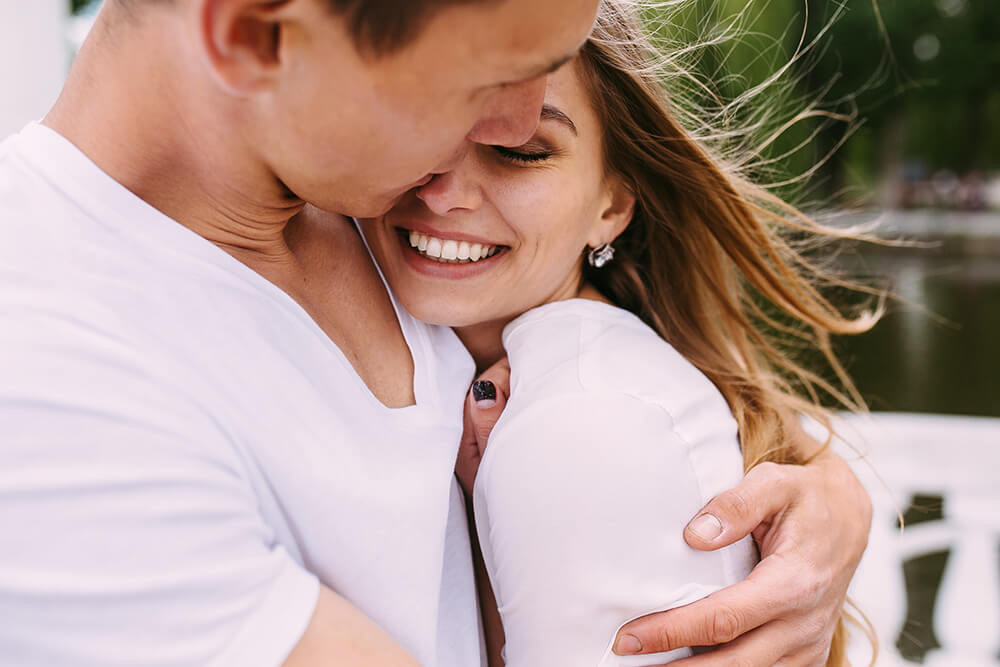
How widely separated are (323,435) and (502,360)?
539 millimetres

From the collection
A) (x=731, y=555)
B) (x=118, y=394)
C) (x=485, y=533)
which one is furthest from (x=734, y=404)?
(x=118, y=394)

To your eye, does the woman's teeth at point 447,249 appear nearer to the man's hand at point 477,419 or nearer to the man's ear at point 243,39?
the man's hand at point 477,419

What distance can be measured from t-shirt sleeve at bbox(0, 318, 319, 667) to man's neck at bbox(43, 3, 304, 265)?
245 millimetres

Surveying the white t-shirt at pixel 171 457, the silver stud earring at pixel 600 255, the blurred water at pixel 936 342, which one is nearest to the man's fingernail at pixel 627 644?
the white t-shirt at pixel 171 457

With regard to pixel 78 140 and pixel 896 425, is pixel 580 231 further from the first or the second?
pixel 896 425

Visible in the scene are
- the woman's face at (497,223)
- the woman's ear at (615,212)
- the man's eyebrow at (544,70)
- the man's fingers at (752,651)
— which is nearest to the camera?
the man's eyebrow at (544,70)

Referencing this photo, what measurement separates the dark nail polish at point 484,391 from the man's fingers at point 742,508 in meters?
0.39

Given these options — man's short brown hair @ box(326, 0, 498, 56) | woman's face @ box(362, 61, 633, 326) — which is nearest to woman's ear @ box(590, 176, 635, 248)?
woman's face @ box(362, 61, 633, 326)

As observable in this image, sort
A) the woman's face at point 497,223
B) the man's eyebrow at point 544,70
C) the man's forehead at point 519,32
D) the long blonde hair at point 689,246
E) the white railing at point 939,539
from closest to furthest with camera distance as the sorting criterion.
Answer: the man's forehead at point 519,32
the man's eyebrow at point 544,70
the woman's face at point 497,223
the long blonde hair at point 689,246
the white railing at point 939,539

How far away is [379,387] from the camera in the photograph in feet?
4.47

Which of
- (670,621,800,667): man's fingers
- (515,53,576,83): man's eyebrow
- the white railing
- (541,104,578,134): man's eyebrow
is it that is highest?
(515,53,576,83): man's eyebrow

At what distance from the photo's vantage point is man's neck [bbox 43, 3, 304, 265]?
1.11 m

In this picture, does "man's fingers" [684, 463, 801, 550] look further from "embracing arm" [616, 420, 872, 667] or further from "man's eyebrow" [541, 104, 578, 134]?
"man's eyebrow" [541, 104, 578, 134]

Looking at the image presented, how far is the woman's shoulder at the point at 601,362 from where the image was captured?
1.41m
